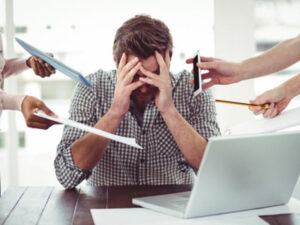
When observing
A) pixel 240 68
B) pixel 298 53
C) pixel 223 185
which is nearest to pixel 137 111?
pixel 240 68

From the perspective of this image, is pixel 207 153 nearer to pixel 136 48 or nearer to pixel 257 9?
pixel 136 48

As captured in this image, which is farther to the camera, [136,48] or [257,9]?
[257,9]

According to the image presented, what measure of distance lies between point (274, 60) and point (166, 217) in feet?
2.71

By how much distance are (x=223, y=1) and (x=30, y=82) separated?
5.52 feet

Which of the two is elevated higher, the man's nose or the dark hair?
the dark hair

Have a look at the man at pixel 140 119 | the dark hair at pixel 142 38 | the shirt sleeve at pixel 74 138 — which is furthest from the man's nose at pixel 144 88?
the shirt sleeve at pixel 74 138

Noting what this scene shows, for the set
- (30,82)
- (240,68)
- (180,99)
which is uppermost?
(240,68)

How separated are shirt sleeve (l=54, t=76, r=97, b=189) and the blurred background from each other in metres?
1.97

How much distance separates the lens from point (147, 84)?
5.56 feet

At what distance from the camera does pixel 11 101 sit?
1170 mm

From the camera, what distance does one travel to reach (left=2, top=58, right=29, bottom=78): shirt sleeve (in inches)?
69.0

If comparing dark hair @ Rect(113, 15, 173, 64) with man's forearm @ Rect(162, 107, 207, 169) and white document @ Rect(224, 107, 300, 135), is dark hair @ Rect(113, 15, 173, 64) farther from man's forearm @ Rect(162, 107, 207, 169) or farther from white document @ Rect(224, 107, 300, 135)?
white document @ Rect(224, 107, 300, 135)

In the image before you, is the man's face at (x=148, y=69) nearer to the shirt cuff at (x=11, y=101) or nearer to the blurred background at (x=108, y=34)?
the shirt cuff at (x=11, y=101)

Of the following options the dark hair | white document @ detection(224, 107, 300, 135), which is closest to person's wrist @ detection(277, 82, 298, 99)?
white document @ detection(224, 107, 300, 135)
